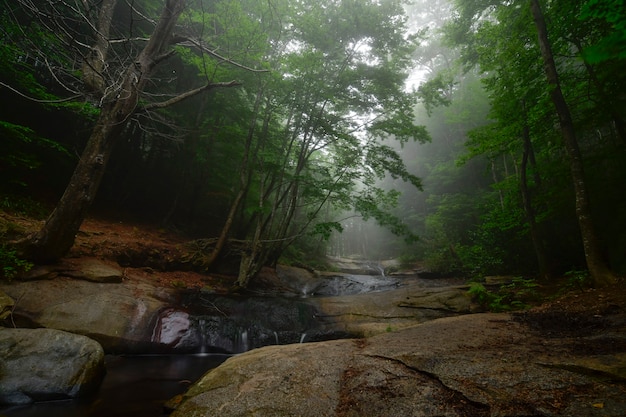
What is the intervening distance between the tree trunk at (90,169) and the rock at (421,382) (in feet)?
16.9

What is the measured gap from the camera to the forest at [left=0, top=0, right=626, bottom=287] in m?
6.20

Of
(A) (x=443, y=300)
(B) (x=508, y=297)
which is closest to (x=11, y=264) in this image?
(A) (x=443, y=300)

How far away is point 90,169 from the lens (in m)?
6.25

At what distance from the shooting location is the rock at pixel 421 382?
2.15m

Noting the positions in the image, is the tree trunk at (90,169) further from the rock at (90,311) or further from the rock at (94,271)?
the rock at (90,311)

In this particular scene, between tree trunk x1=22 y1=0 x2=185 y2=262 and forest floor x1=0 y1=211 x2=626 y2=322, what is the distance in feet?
2.54

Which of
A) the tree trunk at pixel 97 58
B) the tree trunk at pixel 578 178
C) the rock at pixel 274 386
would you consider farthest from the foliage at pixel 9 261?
the tree trunk at pixel 578 178

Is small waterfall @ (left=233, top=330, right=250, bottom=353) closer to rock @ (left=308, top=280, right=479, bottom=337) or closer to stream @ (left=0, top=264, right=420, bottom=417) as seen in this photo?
stream @ (left=0, top=264, right=420, bottom=417)

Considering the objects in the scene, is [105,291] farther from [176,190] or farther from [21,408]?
[176,190]

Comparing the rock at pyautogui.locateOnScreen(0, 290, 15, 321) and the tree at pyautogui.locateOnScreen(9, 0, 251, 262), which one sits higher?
the tree at pyautogui.locateOnScreen(9, 0, 251, 262)

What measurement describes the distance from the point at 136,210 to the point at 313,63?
35.2 ft

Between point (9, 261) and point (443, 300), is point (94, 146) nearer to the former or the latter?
point (9, 261)

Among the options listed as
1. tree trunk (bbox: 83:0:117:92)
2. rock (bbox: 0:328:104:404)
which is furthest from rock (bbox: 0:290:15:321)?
tree trunk (bbox: 83:0:117:92)

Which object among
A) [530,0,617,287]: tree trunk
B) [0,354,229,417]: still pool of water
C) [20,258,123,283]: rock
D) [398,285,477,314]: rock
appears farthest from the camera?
[398,285,477,314]: rock
